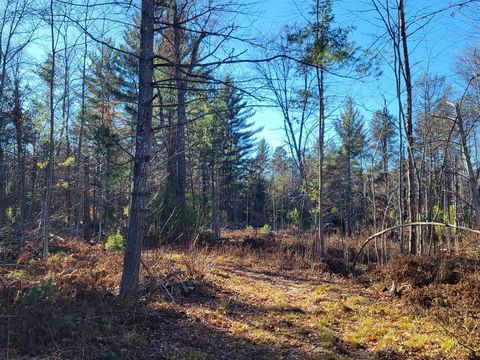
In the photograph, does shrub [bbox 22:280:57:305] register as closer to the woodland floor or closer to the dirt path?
the woodland floor

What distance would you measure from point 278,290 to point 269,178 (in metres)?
38.2

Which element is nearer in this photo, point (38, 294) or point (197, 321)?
point (38, 294)

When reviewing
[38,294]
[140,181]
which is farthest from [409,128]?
[38,294]

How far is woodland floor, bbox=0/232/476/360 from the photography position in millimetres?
4227

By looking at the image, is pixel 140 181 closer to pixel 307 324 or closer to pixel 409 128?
pixel 307 324

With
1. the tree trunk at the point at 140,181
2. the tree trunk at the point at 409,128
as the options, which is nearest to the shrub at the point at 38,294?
the tree trunk at the point at 140,181

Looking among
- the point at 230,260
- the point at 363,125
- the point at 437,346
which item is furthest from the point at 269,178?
the point at 437,346

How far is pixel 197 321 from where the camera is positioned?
5.48 meters

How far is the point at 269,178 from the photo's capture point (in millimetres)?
45906

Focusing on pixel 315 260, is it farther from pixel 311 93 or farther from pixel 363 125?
pixel 363 125

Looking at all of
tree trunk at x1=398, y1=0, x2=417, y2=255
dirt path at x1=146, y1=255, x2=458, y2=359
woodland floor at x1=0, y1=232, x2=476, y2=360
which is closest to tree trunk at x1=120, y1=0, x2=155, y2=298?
woodland floor at x1=0, y1=232, x2=476, y2=360

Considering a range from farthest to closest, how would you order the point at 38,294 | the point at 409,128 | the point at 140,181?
1. the point at 409,128
2. the point at 140,181
3. the point at 38,294

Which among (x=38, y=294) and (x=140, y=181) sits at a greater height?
(x=140, y=181)

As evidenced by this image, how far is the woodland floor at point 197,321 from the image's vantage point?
13.9 ft
